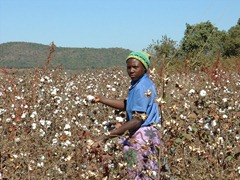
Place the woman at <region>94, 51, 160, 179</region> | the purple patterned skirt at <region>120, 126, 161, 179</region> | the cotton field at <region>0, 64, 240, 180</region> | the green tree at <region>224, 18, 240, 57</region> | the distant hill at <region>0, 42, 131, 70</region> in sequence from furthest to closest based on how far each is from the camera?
the distant hill at <region>0, 42, 131, 70</region> → the green tree at <region>224, 18, 240, 57</region> → the woman at <region>94, 51, 160, 179</region> → the cotton field at <region>0, 64, 240, 180</region> → the purple patterned skirt at <region>120, 126, 161, 179</region>

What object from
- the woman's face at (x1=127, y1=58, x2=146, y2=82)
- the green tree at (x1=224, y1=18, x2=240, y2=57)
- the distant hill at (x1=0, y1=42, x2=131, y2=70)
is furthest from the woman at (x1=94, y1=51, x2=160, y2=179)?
the distant hill at (x1=0, y1=42, x2=131, y2=70)

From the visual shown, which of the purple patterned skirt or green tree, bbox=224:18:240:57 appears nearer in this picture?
the purple patterned skirt

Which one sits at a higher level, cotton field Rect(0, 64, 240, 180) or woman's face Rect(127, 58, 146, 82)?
woman's face Rect(127, 58, 146, 82)

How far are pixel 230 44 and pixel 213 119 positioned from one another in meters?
44.3

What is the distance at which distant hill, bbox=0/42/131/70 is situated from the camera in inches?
3613

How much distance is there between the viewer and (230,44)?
48250 millimetres

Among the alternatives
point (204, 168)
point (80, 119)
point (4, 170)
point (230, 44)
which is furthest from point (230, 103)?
point (230, 44)

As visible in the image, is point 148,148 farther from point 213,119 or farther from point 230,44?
point 230,44

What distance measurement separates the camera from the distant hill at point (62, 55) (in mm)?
91769

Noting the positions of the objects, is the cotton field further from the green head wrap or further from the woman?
the green head wrap

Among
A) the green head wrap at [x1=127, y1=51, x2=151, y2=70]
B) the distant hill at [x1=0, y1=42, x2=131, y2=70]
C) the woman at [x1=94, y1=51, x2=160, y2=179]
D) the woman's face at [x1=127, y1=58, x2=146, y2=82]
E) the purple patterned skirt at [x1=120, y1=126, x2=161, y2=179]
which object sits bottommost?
the purple patterned skirt at [x1=120, y1=126, x2=161, y2=179]

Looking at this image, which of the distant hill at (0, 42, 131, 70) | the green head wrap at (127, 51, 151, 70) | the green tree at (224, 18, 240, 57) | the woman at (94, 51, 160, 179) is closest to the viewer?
the woman at (94, 51, 160, 179)

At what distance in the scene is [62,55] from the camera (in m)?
100

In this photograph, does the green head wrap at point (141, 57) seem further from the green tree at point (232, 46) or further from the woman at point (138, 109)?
the green tree at point (232, 46)
